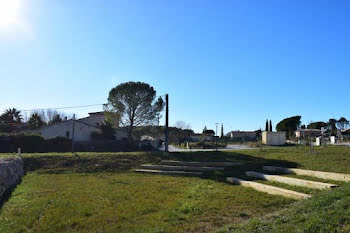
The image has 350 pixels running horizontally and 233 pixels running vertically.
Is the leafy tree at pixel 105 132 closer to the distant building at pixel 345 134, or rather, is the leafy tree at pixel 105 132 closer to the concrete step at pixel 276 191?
the concrete step at pixel 276 191

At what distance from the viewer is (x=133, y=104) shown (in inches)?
1228

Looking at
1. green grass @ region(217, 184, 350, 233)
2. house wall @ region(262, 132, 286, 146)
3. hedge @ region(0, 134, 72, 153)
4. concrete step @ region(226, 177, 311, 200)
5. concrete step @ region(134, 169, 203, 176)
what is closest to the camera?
green grass @ region(217, 184, 350, 233)

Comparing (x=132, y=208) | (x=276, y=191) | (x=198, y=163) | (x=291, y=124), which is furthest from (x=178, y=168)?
(x=291, y=124)

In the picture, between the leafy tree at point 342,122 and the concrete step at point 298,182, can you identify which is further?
the leafy tree at point 342,122

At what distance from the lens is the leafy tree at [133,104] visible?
31.1 metres

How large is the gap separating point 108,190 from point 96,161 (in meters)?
7.42

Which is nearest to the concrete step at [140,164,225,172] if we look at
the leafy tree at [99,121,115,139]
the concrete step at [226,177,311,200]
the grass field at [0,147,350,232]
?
the grass field at [0,147,350,232]

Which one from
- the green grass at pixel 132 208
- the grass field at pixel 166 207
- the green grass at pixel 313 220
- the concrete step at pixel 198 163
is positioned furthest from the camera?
the concrete step at pixel 198 163

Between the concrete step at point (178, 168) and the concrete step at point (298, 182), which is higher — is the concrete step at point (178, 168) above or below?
below

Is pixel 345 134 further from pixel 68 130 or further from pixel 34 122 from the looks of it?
pixel 34 122

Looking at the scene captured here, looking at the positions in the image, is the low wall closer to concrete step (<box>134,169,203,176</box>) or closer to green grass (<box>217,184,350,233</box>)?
concrete step (<box>134,169,203,176</box>)

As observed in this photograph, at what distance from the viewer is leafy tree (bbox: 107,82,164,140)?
102ft

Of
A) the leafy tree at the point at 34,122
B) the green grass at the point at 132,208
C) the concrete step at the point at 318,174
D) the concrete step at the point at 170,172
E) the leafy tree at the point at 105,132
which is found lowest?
the green grass at the point at 132,208

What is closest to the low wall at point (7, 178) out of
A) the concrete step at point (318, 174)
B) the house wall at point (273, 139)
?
the concrete step at point (318, 174)
